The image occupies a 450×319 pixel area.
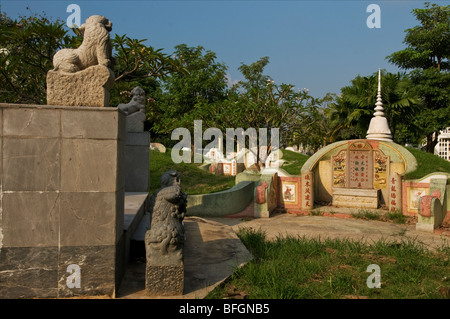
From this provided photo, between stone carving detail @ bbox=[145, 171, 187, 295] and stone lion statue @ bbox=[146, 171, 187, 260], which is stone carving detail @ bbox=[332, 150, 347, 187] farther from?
stone carving detail @ bbox=[145, 171, 187, 295]

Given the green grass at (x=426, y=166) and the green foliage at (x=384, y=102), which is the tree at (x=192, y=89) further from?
the green grass at (x=426, y=166)

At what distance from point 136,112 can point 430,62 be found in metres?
23.3

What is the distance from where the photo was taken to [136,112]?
25.3 ft

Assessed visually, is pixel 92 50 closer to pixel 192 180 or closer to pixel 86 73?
pixel 86 73

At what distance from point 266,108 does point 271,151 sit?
6.36 ft

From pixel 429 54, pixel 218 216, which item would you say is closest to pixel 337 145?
pixel 218 216

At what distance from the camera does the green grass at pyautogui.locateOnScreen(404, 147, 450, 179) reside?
10.1 m

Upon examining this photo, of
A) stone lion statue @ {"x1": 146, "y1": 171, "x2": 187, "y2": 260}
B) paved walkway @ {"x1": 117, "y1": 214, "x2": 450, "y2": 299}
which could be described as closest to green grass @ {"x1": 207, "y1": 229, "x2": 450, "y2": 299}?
paved walkway @ {"x1": 117, "y1": 214, "x2": 450, "y2": 299}

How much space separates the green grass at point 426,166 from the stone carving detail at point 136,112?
25.0 feet

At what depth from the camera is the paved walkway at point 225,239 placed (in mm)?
3840

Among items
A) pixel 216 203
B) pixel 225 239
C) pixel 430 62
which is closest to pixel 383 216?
pixel 216 203

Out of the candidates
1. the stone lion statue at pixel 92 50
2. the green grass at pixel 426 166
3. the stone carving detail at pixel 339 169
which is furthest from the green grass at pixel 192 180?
the stone lion statue at pixel 92 50

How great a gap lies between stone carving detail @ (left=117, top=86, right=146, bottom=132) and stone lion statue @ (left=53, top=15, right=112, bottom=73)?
3731 millimetres

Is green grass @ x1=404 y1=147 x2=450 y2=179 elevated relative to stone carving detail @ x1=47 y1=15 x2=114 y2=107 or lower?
lower
